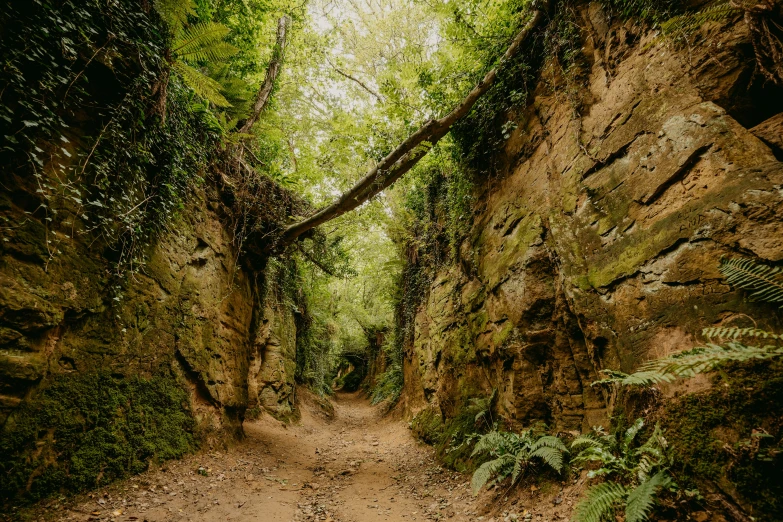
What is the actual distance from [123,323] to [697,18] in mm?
7660

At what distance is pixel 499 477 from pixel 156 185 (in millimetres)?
6818

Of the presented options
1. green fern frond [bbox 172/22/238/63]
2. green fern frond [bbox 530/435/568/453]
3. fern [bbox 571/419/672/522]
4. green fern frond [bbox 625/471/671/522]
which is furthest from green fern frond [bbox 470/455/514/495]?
green fern frond [bbox 172/22/238/63]

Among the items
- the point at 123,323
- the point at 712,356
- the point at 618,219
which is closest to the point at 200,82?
the point at 123,323

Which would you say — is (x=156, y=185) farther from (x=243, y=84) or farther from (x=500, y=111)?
(x=500, y=111)

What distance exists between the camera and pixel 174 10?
4.54 m

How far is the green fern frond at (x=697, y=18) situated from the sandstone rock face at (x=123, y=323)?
22.8 feet

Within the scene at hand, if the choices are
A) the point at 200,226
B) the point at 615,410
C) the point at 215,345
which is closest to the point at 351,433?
the point at 215,345

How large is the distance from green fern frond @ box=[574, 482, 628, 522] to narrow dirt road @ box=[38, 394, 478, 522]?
2.19 meters

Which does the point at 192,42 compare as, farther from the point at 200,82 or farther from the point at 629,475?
the point at 629,475

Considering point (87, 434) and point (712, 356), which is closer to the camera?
point (712, 356)

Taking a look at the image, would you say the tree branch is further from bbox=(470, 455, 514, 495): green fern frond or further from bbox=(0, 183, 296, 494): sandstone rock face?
bbox=(470, 455, 514, 495): green fern frond

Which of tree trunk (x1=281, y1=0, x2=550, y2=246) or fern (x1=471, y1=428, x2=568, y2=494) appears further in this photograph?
tree trunk (x1=281, y1=0, x2=550, y2=246)

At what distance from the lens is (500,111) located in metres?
6.65

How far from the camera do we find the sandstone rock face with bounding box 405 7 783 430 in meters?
2.90
